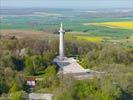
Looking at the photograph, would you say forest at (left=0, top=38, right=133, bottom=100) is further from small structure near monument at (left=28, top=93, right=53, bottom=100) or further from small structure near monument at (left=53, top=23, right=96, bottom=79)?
small structure near monument at (left=53, top=23, right=96, bottom=79)

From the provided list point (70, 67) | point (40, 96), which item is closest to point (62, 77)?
point (40, 96)

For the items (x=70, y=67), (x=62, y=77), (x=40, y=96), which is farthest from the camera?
(x=70, y=67)

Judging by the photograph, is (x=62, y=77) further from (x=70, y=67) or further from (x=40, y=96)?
(x=70, y=67)

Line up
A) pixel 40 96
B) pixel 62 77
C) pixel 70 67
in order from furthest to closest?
pixel 70 67 → pixel 62 77 → pixel 40 96

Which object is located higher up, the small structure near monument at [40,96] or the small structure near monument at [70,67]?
the small structure near monument at [40,96]

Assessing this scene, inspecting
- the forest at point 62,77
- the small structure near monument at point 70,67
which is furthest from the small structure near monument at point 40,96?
the small structure near monument at point 70,67

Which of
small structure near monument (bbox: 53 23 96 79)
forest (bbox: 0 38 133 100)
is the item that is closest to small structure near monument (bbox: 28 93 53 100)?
forest (bbox: 0 38 133 100)

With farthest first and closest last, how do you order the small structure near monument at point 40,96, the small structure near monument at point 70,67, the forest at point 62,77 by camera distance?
the small structure near monument at point 70,67, the small structure near monument at point 40,96, the forest at point 62,77

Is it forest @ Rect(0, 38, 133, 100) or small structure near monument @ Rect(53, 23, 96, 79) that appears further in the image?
small structure near monument @ Rect(53, 23, 96, 79)

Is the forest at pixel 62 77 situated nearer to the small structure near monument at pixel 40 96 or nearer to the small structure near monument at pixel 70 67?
the small structure near monument at pixel 40 96
